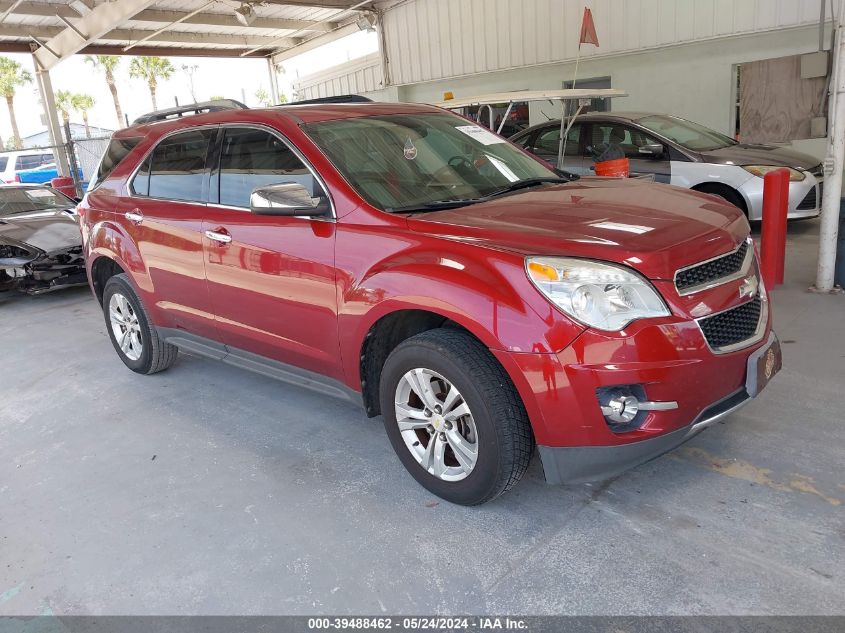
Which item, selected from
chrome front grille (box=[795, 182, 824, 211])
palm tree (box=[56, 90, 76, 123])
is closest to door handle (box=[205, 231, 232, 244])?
chrome front grille (box=[795, 182, 824, 211])

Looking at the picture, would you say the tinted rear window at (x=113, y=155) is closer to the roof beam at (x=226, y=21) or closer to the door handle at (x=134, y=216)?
the door handle at (x=134, y=216)

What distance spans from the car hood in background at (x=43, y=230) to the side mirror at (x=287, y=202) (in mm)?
5048

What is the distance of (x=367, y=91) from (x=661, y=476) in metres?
17.1

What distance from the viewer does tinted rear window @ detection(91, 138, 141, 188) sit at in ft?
15.0

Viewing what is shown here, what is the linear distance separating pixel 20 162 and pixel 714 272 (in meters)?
23.4

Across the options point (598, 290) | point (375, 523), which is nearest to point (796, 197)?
point (598, 290)

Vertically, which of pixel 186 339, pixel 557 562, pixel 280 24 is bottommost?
pixel 557 562

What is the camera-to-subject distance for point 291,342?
3428 millimetres

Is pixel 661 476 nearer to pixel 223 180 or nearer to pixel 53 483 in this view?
pixel 223 180

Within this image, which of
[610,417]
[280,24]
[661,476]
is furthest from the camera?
[280,24]

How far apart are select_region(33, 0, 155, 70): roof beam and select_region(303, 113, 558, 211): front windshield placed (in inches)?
423

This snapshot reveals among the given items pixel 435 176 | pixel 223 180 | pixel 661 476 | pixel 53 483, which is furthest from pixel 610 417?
pixel 53 483

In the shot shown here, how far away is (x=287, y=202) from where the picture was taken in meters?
3.07

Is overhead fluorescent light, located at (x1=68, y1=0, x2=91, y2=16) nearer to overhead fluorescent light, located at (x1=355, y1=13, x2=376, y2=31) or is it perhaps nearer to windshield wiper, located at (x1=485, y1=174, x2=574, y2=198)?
overhead fluorescent light, located at (x1=355, y1=13, x2=376, y2=31)
